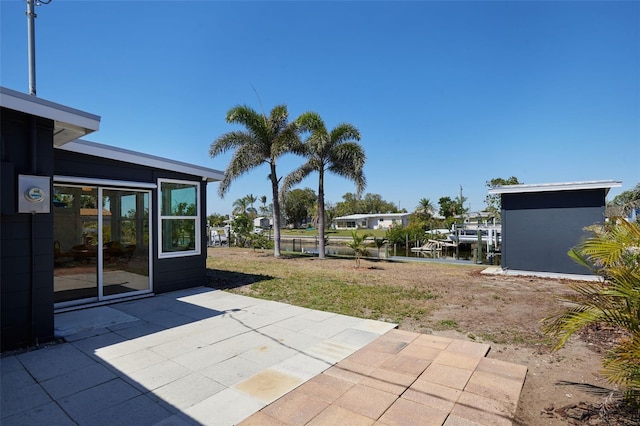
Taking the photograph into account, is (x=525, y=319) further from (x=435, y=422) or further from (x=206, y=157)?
(x=206, y=157)

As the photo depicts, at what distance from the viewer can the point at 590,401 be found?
2740 mm

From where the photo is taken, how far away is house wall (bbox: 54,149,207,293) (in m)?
5.43

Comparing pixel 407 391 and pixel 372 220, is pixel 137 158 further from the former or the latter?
pixel 372 220

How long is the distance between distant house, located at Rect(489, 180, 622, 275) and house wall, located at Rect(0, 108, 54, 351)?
443 inches

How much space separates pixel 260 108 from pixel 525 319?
12.8m

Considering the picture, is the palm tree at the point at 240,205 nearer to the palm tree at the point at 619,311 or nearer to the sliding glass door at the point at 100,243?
the sliding glass door at the point at 100,243

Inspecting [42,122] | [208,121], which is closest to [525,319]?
[42,122]

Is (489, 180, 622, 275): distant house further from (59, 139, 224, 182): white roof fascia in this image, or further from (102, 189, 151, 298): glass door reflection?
(102, 189, 151, 298): glass door reflection

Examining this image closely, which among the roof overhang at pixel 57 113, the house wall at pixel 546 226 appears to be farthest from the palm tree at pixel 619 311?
the house wall at pixel 546 226

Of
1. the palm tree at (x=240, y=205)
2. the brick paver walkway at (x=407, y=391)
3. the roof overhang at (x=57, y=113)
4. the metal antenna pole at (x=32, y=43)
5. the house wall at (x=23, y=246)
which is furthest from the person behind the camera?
the palm tree at (x=240, y=205)

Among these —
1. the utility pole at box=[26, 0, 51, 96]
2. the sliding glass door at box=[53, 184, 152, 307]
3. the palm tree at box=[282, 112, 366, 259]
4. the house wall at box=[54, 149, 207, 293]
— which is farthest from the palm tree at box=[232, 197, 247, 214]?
the utility pole at box=[26, 0, 51, 96]

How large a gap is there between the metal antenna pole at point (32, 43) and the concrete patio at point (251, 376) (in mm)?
3826

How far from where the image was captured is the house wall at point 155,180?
5434mm

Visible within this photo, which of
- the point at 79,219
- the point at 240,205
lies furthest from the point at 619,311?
the point at 240,205
